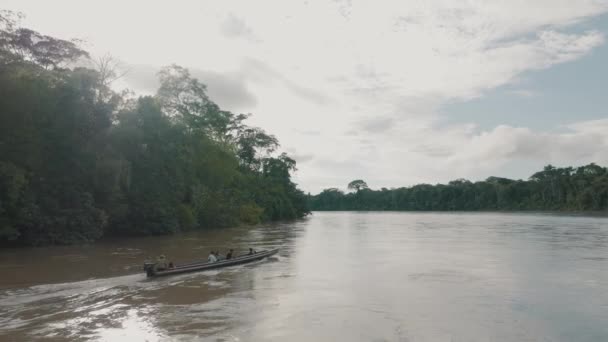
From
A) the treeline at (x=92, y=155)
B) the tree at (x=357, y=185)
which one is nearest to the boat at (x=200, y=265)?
the treeline at (x=92, y=155)

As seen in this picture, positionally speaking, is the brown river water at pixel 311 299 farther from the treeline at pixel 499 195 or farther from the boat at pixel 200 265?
the treeline at pixel 499 195

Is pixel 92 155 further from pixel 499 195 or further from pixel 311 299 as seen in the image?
pixel 499 195

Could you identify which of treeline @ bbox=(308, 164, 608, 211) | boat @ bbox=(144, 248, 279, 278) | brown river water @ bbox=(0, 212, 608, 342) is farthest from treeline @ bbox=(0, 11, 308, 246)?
treeline @ bbox=(308, 164, 608, 211)

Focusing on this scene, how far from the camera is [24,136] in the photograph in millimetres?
29016

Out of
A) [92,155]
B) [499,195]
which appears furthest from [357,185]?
[92,155]

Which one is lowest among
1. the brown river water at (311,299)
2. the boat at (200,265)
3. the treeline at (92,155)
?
the brown river water at (311,299)

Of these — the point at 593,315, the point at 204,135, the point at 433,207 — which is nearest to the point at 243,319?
the point at 593,315

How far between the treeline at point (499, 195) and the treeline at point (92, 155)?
83101 millimetres

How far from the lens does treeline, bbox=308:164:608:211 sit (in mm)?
101750

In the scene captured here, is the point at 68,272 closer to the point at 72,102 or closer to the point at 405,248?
the point at 72,102

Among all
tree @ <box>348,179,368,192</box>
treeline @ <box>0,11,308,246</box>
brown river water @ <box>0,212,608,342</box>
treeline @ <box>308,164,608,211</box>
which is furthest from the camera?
tree @ <box>348,179,368,192</box>

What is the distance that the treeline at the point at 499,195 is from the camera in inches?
4006

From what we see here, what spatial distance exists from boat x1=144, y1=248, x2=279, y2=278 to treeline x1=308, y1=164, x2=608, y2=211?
94.4 m

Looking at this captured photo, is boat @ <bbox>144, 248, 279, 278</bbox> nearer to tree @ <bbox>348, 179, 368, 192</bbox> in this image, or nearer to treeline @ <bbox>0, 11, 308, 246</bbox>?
treeline @ <bbox>0, 11, 308, 246</bbox>
